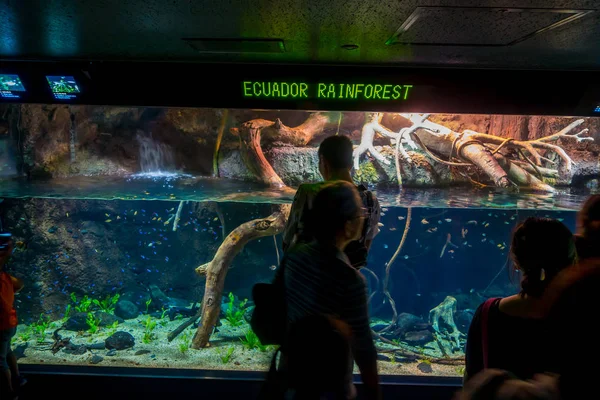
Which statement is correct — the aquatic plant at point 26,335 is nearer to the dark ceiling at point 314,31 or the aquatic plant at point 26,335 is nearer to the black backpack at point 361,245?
the dark ceiling at point 314,31

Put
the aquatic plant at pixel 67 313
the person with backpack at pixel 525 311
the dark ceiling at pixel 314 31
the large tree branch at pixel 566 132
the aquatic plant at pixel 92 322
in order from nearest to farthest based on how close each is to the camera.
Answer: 1. the person with backpack at pixel 525 311
2. the dark ceiling at pixel 314 31
3. the large tree branch at pixel 566 132
4. the aquatic plant at pixel 92 322
5. the aquatic plant at pixel 67 313

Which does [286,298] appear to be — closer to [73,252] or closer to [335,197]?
[335,197]

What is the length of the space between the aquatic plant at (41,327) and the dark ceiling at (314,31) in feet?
19.3

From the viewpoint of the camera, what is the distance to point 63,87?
3.88 m

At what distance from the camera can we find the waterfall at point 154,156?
763cm

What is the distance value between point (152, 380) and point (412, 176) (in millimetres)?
5791

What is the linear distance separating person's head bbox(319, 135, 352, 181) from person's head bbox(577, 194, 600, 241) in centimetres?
146

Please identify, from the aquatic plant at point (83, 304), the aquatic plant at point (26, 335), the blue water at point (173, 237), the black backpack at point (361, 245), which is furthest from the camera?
the aquatic plant at point (83, 304)

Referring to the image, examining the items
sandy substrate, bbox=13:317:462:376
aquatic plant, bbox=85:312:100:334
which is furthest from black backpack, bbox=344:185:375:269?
aquatic plant, bbox=85:312:100:334

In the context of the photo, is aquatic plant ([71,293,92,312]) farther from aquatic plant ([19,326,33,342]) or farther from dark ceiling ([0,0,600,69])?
dark ceiling ([0,0,600,69])

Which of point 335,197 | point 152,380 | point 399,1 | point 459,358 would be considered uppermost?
point 399,1

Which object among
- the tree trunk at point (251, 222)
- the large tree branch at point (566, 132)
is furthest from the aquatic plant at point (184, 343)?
the large tree branch at point (566, 132)

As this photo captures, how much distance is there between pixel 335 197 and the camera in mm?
1747

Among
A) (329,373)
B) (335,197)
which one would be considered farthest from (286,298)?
(329,373)
